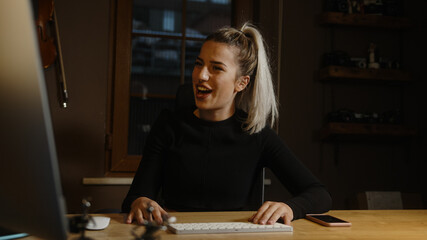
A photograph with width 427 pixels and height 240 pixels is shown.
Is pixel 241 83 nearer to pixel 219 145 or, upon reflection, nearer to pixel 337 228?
pixel 219 145

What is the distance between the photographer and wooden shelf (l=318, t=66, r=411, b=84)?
291 cm

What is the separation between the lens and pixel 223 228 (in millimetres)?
1055

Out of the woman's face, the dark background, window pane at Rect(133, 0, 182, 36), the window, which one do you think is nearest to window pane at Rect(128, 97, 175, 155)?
the window

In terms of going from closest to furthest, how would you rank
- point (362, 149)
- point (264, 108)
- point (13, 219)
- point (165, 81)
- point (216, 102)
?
point (13, 219) → point (216, 102) → point (264, 108) → point (165, 81) → point (362, 149)

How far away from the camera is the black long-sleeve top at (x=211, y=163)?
158cm

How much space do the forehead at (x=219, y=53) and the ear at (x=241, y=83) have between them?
0.25 ft

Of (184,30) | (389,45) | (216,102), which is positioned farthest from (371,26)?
(216,102)

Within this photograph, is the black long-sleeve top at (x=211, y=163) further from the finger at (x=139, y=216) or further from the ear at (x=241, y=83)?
the finger at (x=139, y=216)

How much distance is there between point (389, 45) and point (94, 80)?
2.04m

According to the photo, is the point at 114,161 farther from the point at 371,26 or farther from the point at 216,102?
the point at 371,26

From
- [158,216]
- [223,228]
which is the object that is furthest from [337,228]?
[158,216]

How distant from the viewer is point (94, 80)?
9.04 feet

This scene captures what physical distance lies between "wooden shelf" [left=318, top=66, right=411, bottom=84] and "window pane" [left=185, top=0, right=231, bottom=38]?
753 mm

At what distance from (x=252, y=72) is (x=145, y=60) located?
1343 mm
